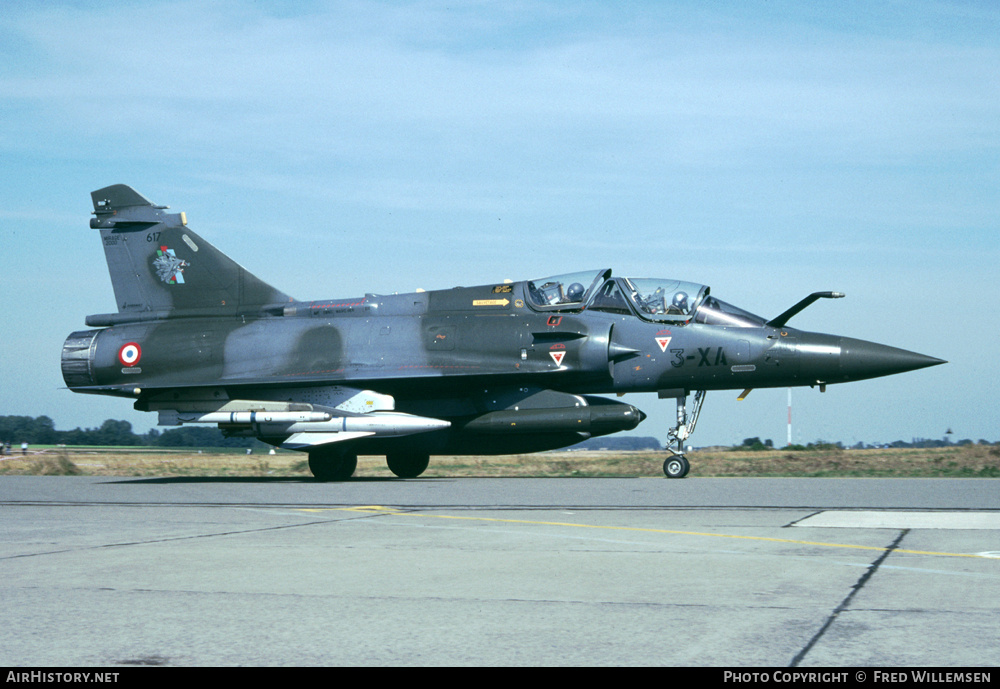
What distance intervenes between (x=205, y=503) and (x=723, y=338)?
8.99 m

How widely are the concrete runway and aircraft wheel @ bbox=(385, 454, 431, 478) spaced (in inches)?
279

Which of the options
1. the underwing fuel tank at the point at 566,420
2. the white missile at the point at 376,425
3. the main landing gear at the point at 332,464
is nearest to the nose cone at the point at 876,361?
the underwing fuel tank at the point at 566,420

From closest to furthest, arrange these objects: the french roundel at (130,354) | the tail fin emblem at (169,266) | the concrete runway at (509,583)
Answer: the concrete runway at (509,583) < the french roundel at (130,354) < the tail fin emblem at (169,266)

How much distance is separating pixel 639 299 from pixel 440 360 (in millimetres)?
3750

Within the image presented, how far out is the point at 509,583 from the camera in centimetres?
620

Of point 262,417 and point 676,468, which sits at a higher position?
point 262,417

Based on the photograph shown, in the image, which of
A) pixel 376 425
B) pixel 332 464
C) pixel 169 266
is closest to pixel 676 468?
pixel 376 425

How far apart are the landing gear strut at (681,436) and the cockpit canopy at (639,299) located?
4.60 ft

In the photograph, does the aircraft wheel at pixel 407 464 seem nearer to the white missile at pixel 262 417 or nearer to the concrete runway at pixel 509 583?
the white missile at pixel 262 417

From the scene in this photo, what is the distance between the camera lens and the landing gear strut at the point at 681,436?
54.4ft

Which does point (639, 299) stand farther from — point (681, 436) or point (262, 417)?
point (262, 417)

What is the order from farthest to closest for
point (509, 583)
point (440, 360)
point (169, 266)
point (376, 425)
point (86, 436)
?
point (86, 436)
point (169, 266)
point (440, 360)
point (376, 425)
point (509, 583)

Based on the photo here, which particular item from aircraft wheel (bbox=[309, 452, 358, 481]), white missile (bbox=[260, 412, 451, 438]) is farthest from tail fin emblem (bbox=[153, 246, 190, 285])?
aircraft wheel (bbox=[309, 452, 358, 481])

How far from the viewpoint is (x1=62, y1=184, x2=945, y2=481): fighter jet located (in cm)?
1681
